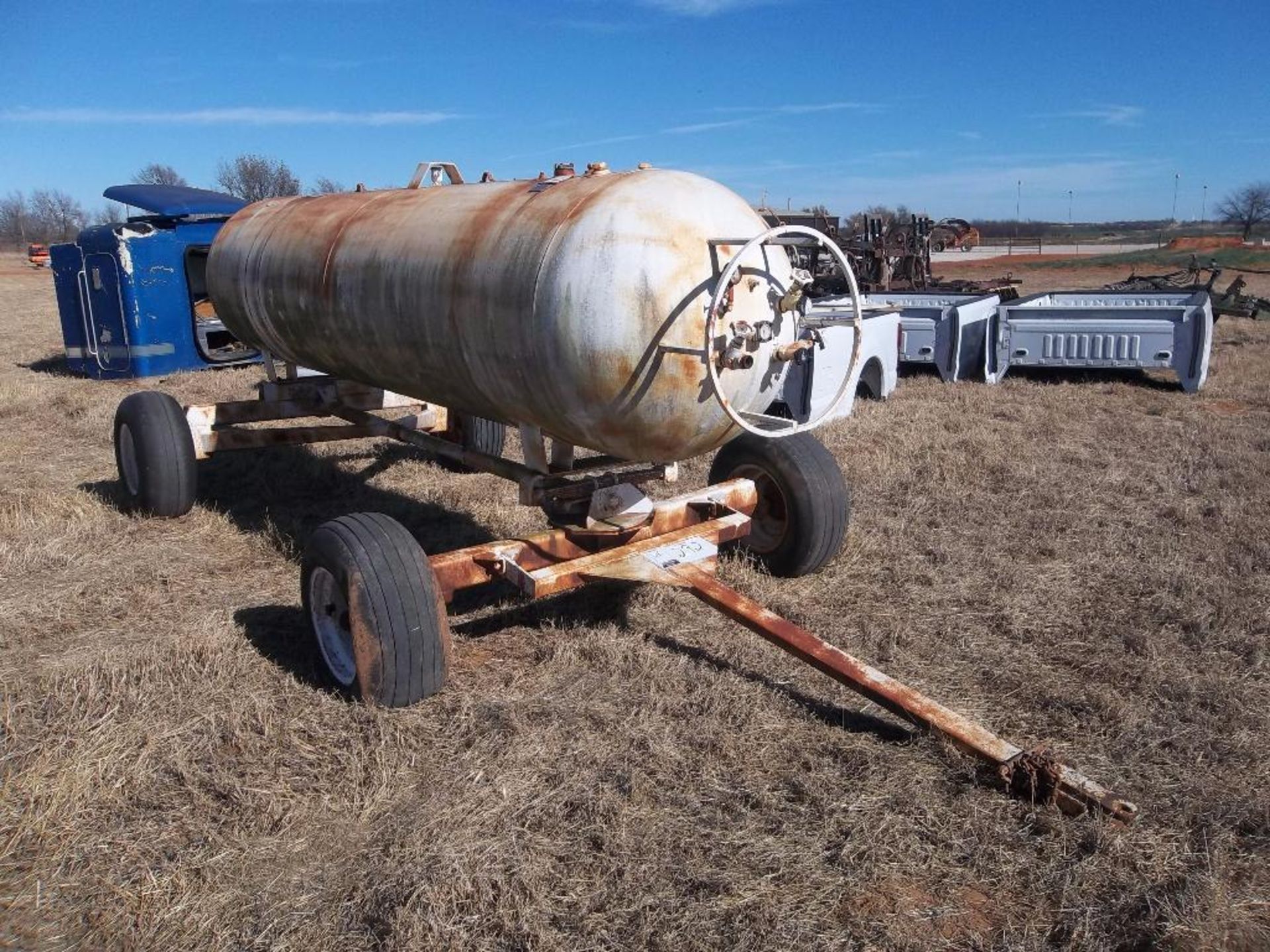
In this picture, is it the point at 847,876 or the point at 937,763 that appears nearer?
the point at 847,876

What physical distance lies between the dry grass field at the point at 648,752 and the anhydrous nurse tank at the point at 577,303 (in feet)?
3.52

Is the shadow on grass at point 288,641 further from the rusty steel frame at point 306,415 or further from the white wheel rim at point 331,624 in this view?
the rusty steel frame at point 306,415

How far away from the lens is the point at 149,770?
3240 mm

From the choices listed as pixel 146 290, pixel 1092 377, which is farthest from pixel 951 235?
pixel 146 290

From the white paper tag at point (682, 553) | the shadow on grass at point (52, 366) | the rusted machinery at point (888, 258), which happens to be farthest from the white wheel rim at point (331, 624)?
the rusted machinery at point (888, 258)

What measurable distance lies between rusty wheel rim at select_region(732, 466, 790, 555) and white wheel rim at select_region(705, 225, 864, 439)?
4.23 feet

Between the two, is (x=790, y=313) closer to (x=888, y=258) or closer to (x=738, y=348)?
(x=738, y=348)

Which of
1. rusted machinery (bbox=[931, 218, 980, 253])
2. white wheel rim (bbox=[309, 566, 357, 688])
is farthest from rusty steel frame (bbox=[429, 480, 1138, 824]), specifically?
rusted machinery (bbox=[931, 218, 980, 253])

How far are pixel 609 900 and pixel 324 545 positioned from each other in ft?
6.04

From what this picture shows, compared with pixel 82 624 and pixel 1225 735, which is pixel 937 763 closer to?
pixel 1225 735

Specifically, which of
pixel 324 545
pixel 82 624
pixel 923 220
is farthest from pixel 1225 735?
pixel 923 220

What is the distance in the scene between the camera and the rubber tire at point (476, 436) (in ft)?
20.9

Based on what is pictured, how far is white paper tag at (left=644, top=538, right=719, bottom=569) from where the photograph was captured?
13.4 feet

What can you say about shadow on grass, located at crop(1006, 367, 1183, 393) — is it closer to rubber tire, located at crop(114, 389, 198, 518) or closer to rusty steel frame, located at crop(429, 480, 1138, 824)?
rusty steel frame, located at crop(429, 480, 1138, 824)
